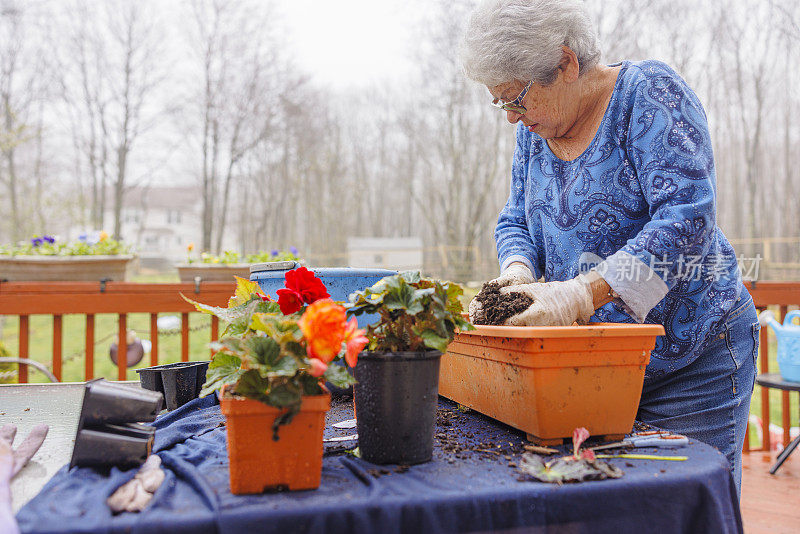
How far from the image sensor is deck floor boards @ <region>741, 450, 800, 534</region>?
7.44ft

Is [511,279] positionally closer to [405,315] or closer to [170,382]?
[405,315]

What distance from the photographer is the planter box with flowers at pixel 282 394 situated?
2.26ft

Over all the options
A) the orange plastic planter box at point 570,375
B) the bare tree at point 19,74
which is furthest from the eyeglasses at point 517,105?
the bare tree at point 19,74

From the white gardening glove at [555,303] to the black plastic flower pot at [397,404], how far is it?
247 mm

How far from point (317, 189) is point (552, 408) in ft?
44.6

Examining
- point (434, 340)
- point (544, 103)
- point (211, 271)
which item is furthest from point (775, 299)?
point (211, 271)

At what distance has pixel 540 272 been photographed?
1.45 metres

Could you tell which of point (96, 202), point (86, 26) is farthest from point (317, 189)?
point (86, 26)

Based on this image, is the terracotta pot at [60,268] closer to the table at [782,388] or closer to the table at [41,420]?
the table at [41,420]

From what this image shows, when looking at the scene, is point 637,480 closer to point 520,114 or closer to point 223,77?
point 520,114

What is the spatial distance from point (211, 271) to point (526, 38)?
2.43 m

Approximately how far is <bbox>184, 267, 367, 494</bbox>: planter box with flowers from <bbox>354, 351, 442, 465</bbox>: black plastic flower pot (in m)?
0.08

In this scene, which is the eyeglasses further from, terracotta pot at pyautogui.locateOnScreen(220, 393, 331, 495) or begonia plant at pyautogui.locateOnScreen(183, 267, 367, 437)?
terracotta pot at pyautogui.locateOnScreen(220, 393, 331, 495)

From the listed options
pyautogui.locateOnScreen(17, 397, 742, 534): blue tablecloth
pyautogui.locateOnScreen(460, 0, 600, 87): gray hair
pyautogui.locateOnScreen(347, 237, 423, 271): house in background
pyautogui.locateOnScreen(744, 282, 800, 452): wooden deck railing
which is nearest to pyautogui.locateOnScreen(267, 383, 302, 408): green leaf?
pyautogui.locateOnScreen(17, 397, 742, 534): blue tablecloth
